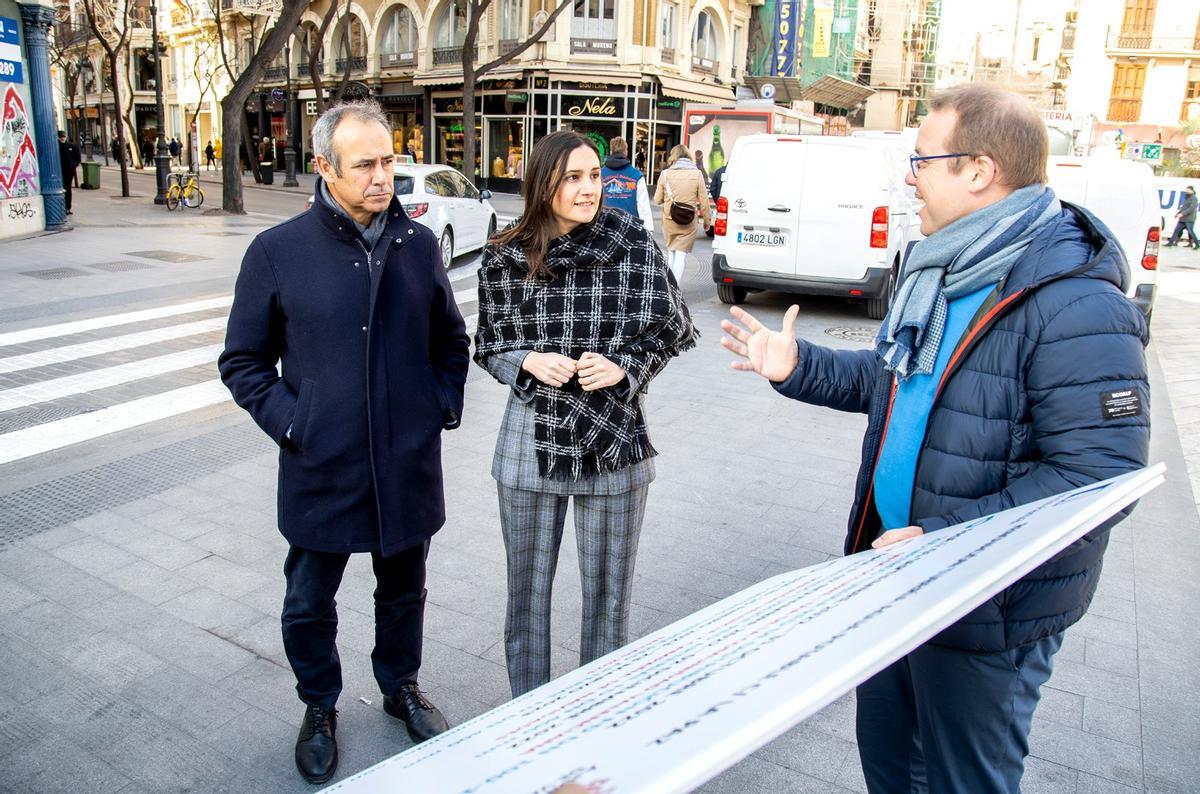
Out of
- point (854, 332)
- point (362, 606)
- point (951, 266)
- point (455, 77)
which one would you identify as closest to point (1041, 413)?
point (951, 266)

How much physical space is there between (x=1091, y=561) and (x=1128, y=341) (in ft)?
1.45

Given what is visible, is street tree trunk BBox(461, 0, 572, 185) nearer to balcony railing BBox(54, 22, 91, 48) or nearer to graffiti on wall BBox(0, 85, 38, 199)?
graffiti on wall BBox(0, 85, 38, 199)

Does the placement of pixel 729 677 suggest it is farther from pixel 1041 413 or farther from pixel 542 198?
pixel 542 198

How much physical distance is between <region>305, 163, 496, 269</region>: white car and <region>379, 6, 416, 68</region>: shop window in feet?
81.3

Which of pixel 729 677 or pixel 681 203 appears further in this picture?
pixel 681 203

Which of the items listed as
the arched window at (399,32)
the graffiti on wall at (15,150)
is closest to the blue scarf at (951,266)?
the graffiti on wall at (15,150)

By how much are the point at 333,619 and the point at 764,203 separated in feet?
27.7

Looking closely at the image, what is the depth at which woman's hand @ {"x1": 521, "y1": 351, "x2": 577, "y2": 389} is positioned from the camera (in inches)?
99.3

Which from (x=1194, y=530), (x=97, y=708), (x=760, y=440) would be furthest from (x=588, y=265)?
(x=1194, y=530)

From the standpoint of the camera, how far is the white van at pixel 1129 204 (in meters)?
9.73

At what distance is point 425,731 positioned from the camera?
2844 millimetres

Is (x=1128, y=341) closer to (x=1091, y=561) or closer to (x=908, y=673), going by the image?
(x=1091, y=561)

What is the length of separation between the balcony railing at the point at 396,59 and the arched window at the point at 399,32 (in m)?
0.23

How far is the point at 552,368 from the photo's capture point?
2.53m
